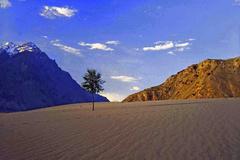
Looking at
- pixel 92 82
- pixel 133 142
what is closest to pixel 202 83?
pixel 92 82

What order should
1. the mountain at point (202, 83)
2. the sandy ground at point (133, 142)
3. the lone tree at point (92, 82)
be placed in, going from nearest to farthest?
the sandy ground at point (133, 142) → the lone tree at point (92, 82) → the mountain at point (202, 83)

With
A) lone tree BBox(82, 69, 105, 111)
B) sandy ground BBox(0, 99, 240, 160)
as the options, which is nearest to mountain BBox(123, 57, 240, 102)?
lone tree BBox(82, 69, 105, 111)

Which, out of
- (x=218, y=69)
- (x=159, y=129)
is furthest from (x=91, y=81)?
(x=218, y=69)

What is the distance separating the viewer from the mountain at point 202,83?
102 m

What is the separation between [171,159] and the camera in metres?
12.5

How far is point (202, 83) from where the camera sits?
357 feet

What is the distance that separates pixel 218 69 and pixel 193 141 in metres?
101

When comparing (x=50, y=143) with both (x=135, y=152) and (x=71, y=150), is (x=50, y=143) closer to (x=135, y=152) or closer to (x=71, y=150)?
(x=71, y=150)

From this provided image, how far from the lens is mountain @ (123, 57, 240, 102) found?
102250mm

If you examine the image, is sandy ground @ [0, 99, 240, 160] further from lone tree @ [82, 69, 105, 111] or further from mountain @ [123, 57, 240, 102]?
mountain @ [123, 57, 240, 102]

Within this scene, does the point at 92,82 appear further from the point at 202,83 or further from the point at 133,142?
the point at 202,83

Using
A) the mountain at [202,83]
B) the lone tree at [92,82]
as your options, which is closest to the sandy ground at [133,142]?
the lone tree at [92,82]

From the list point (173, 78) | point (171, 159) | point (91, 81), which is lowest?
point (171, 159)

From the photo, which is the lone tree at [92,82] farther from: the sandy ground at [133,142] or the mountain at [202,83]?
the mountain at [202,83]
